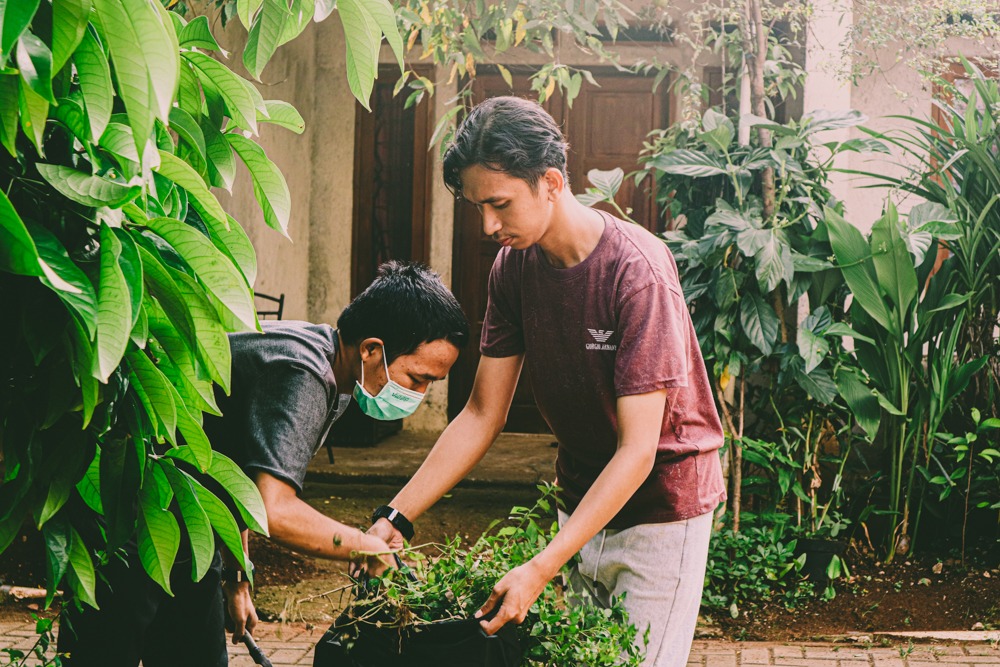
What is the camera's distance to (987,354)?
16.2ft

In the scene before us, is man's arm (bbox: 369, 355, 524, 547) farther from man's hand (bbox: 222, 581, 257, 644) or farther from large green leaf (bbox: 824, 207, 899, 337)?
large green leaf (bbox: 824, 207, 899, 337)

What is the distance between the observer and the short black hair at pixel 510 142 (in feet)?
6.89

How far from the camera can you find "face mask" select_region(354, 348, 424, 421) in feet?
8.16

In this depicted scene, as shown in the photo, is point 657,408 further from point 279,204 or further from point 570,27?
point 570,27

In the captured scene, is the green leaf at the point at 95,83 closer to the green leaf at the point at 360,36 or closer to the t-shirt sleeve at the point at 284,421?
the green leaf at the point at 360,36

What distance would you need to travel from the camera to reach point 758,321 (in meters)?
4.58

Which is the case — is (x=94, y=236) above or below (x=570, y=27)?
below

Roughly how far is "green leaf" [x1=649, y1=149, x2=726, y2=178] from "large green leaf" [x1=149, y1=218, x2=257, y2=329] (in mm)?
3783

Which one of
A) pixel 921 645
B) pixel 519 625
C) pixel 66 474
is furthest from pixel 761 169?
pixel 66 474

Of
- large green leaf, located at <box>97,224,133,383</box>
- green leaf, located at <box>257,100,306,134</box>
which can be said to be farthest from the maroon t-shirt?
large green leaf, located at <box>97,224,133,383</box>

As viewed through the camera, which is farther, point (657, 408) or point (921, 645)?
point (921, 645)

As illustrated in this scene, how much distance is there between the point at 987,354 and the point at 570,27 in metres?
2.53

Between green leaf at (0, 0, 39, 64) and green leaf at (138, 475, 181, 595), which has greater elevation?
green leaf at (0, 0, 39, 64)

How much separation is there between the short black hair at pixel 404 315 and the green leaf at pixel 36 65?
1.52 metres
